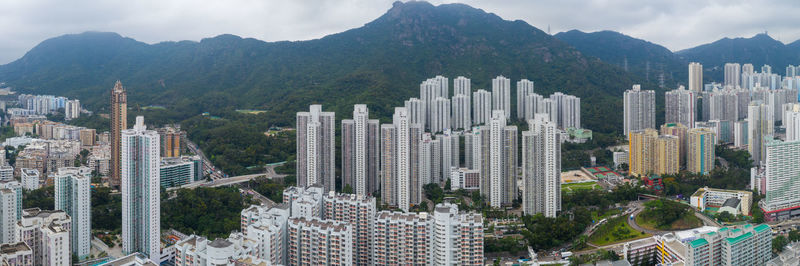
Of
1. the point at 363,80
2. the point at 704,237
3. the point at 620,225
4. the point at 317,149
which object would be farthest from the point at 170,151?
the point at 704,237

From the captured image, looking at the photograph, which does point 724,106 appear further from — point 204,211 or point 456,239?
A: point 204,211

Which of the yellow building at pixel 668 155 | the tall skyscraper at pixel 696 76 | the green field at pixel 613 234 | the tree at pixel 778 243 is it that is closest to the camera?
the tree at pixel 778 243

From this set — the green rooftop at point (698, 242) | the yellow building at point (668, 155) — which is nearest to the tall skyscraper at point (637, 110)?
the yellow building at point (668, 155)

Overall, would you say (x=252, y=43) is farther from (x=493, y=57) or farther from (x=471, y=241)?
(x=471, y=241)

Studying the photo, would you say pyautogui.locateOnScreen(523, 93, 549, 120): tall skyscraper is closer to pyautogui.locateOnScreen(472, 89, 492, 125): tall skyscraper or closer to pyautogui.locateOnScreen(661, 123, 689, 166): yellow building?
pyautogui.locateOnScreen(472, 89, 492, 125): tall skyscraper

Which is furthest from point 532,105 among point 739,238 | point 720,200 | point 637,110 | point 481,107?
point 739,238

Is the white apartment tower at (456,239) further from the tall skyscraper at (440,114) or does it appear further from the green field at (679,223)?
the tall skyscraper at (440,114)
